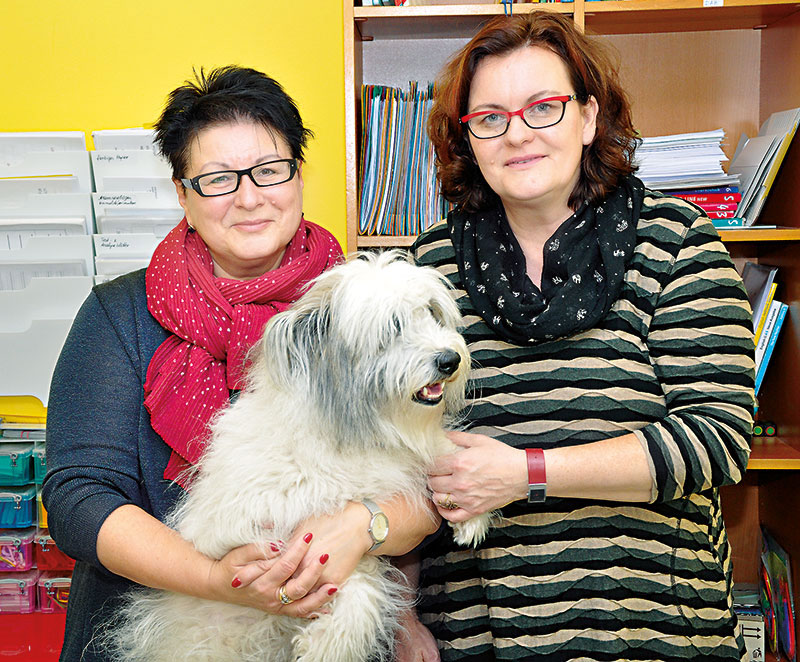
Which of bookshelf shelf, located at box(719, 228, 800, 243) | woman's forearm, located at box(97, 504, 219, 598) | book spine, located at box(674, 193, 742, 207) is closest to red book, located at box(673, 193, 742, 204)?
book spine, located at box(674, 193, 742, 207)

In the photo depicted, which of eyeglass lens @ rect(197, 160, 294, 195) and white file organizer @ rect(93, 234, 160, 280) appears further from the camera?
white file organizer @ rect(93, 234, 160, 280)

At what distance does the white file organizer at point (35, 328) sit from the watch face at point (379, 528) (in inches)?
68.6

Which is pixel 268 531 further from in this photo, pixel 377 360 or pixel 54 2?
pixel 54 2

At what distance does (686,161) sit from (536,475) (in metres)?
1.55

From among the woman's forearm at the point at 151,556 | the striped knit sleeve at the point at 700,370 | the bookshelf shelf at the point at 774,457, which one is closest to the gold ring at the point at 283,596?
the woman's forearm at the point at 151,556

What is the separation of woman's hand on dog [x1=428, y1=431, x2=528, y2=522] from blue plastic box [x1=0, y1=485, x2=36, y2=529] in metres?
1.80

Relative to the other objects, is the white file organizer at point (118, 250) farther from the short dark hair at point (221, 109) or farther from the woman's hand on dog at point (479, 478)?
the woman's hand on dog at point (479, 478)

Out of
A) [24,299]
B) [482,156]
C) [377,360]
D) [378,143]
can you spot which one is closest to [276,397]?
[377,360]

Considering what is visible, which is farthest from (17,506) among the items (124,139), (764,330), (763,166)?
(763,166)

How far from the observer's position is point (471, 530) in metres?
1.52

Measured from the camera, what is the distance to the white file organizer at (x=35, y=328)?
271 cm

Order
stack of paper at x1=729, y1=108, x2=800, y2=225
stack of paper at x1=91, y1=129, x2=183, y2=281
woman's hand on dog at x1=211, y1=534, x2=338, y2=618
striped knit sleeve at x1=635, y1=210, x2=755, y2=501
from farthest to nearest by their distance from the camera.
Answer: stack of paper at x1=91, y1=129, x2=183, y2=281, stack of paper at x1=729, y1=108, x2=800, y2=225, striped knit sleeve at x1=635, y1=210, x2=755, y2=501, woman's hand on dog at x1=211, y1=534, x2=338, y2=618

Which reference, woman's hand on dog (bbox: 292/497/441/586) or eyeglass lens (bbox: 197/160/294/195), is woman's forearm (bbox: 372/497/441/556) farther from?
eyeglass lens (bbox: 197/160/294/195)

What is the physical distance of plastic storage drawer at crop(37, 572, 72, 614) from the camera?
8.86 feet
